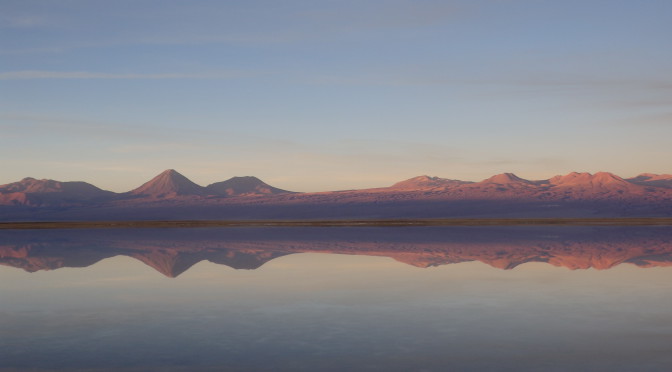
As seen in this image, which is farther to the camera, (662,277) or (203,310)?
Answer: (662,277)

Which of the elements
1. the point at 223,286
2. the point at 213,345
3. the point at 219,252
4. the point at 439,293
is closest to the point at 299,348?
the point at 213,345

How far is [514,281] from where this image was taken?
874 inches

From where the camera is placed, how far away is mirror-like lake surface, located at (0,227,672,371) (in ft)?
36.7

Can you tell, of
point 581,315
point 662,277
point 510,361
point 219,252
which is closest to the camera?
point 510,361

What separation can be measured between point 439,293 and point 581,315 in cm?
461

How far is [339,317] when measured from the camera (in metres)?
15.3

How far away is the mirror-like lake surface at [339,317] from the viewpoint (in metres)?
11.2

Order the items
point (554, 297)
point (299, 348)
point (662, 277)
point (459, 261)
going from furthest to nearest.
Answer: point (459, 261) < point (662, 277) < point (554, 297) < point (299, 348)

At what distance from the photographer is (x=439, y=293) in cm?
1923

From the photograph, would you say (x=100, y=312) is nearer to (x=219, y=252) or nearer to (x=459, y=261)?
(x=459, y=261)

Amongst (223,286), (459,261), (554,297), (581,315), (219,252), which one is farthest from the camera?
(219,252)

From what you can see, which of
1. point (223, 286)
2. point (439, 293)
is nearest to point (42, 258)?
point (223, 286)

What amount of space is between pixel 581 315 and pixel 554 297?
301cm

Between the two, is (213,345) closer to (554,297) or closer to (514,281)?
(554,297)
